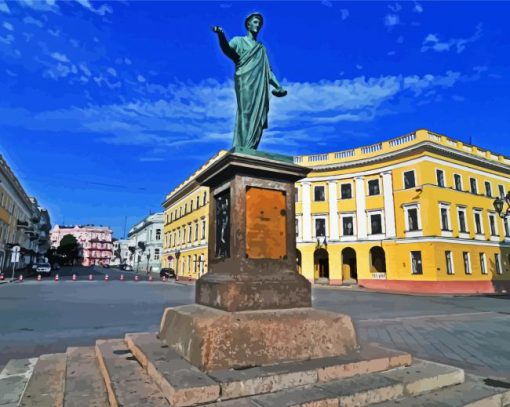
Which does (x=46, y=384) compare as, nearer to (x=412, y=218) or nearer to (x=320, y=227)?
(x=412, y=218)

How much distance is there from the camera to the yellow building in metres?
28.0

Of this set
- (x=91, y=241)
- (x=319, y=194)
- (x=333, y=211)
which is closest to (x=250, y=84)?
(x=333, y=211)

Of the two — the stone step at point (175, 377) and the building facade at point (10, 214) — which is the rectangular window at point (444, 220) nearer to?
the stone step at point (175, 377)

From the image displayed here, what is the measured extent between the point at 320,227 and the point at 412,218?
8963 millimetres

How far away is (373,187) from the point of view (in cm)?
Result: 3253

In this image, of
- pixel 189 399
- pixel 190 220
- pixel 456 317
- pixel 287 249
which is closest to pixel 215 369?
pixel 189 399

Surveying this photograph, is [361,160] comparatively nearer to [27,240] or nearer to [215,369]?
[215,369]

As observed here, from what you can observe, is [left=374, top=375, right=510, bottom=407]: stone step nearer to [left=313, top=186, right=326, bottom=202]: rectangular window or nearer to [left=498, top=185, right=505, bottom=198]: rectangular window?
[left=313, top=186, right=326, bottom=202]: rectangular window

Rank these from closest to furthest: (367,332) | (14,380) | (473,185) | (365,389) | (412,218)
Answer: (365,389) < (14,380) < (367,332) < (412,218) < (473,185)

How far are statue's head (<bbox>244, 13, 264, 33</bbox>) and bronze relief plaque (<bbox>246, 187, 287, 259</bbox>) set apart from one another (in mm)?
2713

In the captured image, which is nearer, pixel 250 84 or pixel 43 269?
pixel 250 84

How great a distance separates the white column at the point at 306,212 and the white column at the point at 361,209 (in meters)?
4.76

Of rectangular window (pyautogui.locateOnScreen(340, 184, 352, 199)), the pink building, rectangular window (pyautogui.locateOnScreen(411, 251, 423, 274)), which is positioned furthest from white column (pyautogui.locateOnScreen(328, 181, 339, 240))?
the pink building

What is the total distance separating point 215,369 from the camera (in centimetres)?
345
